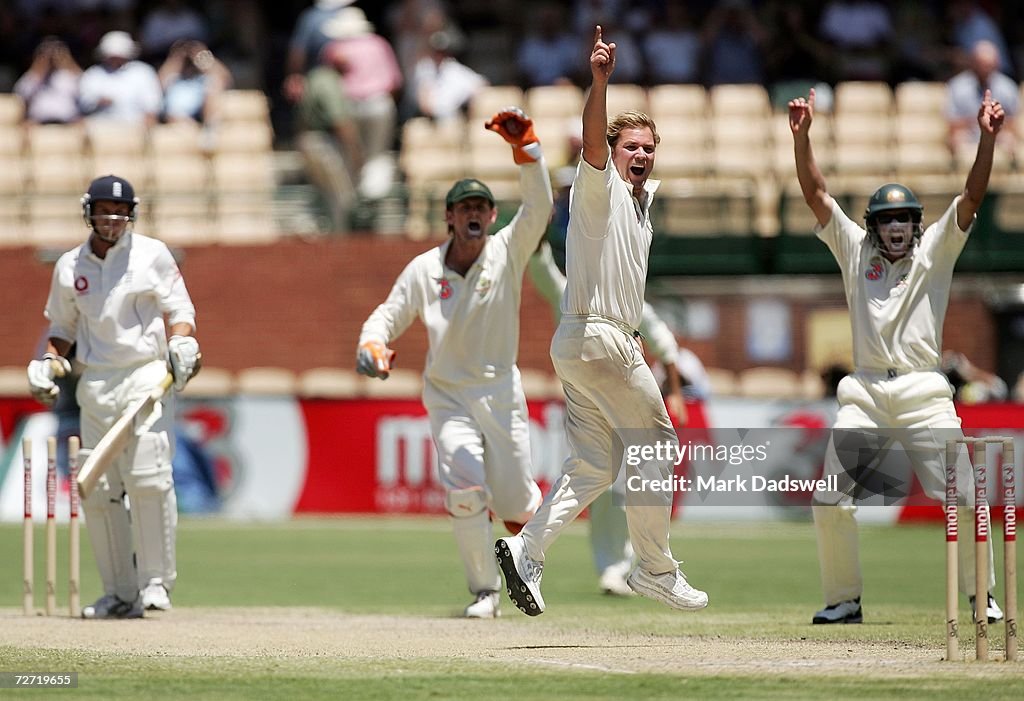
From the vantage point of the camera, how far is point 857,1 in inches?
770

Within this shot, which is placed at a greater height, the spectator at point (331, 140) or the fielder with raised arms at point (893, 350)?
the spectator at point (331, 140)

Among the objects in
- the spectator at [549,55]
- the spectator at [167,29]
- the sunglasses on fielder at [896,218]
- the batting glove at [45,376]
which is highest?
the spectator at [167,29]

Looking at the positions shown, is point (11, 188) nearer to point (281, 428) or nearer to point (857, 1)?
point (281, 428)

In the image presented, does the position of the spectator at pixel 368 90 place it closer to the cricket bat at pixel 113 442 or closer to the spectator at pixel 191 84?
the spectator at pixel 191 84

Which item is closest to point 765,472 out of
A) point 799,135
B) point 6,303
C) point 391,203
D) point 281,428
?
point 799,135

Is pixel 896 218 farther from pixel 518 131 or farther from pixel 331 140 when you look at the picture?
pixel 331 140

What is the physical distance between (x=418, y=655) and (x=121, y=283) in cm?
299

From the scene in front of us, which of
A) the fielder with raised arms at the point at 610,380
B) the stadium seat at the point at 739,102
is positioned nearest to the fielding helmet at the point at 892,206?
the fielder with raised arms at the point at 610,380

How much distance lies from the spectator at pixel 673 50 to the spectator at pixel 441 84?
1.94 metres

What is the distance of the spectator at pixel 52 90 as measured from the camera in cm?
1970

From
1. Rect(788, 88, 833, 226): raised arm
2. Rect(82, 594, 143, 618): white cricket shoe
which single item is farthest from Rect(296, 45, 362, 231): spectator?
Rect(788, 88, 833, 226): raised arm

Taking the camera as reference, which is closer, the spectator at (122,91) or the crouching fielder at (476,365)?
the crouching fielder at (476,365)

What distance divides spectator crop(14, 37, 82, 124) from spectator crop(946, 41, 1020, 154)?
933cm

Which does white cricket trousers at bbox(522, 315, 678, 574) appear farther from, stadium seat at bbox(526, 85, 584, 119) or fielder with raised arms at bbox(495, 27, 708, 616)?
stadium seat at bbox(526, 85, 584, 119)
